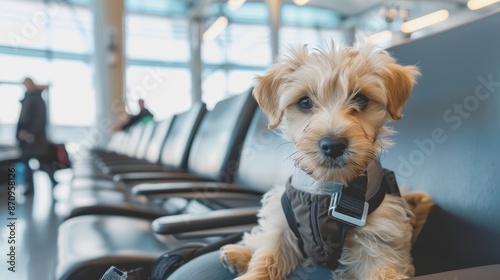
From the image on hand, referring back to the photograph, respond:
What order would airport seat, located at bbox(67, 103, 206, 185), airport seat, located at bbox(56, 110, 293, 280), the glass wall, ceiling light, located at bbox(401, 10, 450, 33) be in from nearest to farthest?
airport seat, located at bbox(56, 110, 293, 280)
airport seat, located at bbox(67, 103, 206, 185)
the glass wall
ceiling light, located at bbox(401, 10, 450, 33)

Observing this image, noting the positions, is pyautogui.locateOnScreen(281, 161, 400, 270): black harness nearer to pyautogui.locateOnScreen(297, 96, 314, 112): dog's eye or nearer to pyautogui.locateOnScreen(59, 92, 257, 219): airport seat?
pyautogui.locateOnScreen(297, 96, 314, 112): dog's eye

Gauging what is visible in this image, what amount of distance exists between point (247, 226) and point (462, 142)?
0.83 m

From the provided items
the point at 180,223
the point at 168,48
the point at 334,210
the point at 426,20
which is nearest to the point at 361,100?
the point at 334,210

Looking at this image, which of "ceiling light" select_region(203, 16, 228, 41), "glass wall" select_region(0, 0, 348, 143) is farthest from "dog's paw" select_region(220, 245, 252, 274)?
"ceiling light" select_region(203, 16, 228, 41)

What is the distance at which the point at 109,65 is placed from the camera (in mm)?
8805

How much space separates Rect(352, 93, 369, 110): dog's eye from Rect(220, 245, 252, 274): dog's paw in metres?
0.57

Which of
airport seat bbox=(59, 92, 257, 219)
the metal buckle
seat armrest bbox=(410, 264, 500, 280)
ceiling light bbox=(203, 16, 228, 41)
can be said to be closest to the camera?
seat armrest bbox=(410, 264, 500, 280)

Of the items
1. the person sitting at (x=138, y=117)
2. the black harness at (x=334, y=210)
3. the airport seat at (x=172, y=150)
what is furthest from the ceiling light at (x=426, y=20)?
the black harness at (x=334, y=210)

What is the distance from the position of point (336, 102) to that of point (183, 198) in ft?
4.03

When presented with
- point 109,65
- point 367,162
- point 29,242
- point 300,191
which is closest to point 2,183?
point 29,242

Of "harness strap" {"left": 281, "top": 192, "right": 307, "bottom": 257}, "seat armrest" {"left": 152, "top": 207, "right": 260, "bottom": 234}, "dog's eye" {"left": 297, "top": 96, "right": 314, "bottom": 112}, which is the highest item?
"dog's eye" {"left": 297, "top": 96, "right": 314, "bottom": 112}

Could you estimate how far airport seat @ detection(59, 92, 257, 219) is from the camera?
1967 mm

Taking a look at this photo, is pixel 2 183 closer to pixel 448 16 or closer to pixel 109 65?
pixel 109 65

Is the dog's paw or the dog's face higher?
the dog's face
